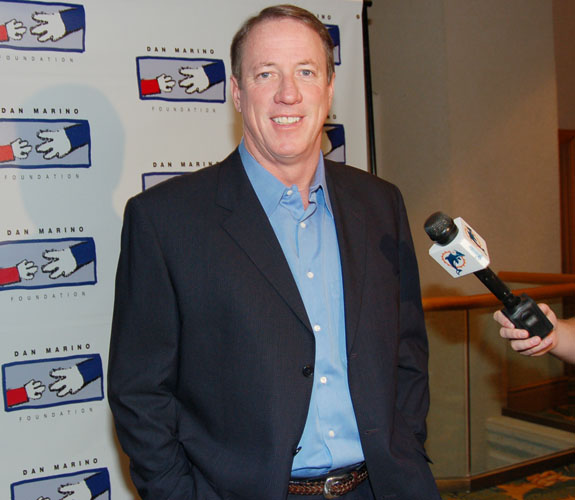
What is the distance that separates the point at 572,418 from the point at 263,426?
3385 millimetres

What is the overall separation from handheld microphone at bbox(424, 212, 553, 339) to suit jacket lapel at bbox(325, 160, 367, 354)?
0.26 meters

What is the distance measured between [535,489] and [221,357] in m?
3.14

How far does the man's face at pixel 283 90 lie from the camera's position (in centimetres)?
163

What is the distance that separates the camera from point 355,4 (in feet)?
9.12

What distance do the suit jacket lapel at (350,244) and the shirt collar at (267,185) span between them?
0.04 m

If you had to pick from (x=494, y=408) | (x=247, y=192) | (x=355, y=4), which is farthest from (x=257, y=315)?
(x=494, y=408)

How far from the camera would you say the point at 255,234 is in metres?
1.57

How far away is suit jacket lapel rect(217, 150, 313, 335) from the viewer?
152cm

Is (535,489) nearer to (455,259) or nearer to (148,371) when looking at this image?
(455,259)

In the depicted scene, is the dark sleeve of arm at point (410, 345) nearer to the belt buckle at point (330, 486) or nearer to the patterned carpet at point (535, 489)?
the belt buckle at point (330, 486)

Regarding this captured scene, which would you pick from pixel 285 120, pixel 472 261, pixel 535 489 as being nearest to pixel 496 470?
pixel 535 489

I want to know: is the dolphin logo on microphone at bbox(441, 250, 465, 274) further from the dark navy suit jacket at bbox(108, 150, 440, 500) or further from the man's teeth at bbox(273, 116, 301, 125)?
the man's teeth at bbox(273, 116, 301, 125)

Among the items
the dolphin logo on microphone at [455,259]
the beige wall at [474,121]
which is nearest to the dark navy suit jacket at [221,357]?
the dolphin logo on microphone at [455,259]

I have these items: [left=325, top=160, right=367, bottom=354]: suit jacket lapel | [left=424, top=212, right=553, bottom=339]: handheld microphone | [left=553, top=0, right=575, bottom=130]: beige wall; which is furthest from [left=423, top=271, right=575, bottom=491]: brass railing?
[left=553, top=0, right=575, bottom=130]: beige wall
